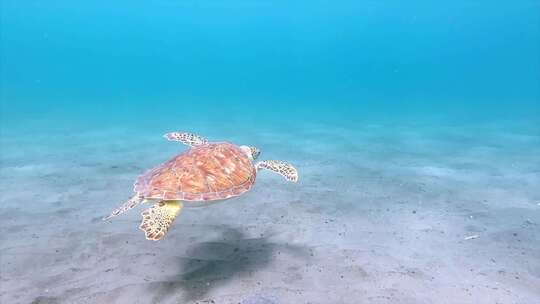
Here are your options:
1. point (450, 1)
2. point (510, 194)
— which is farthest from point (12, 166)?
point (450, 1)

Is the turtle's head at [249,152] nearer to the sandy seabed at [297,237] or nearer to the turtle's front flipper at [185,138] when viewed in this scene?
the turtle's front flipper at [185,138]

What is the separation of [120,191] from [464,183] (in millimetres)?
8719

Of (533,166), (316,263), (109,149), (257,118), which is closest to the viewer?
(316,263)

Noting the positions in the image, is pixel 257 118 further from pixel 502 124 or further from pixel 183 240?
pixel 183 240

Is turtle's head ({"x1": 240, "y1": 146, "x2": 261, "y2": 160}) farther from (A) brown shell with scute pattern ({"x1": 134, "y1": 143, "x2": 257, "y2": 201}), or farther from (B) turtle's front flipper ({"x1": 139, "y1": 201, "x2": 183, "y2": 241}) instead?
(B) turtle's front flipper ({"x1": 139, "y1": 201, "x2": 183, "y2": 241})

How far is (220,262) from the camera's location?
5406 mm

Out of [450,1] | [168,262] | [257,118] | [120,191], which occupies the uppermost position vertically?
[450,1]

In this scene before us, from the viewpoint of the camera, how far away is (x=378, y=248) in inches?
231

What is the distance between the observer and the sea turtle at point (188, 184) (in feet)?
14.2

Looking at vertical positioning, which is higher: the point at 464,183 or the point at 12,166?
the point at 464,183

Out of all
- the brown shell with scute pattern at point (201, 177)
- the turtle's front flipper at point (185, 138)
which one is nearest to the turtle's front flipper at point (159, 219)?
the brown shell with scute pattern at point (201, 177)

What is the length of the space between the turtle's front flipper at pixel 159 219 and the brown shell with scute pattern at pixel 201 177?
19 cm

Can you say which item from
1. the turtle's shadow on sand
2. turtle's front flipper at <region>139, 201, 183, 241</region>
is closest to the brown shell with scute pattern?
turtle's front flipper at <region>139, 201, 183, 241</region>

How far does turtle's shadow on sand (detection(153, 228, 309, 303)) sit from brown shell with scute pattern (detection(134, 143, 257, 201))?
1201mm
